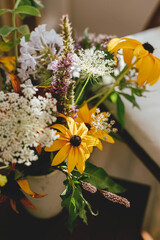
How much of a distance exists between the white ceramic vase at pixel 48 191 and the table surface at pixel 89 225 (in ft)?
0.12

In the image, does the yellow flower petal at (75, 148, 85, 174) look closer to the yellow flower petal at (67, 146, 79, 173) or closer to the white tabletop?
the yellow flower petal at (67, 146, 79, 173)

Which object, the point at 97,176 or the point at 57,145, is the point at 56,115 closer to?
the point at 57,145

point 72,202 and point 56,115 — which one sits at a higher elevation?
point 56,115

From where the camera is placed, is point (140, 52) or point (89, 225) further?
point (89, 225)

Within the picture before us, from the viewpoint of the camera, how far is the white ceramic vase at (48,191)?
0.53 meters

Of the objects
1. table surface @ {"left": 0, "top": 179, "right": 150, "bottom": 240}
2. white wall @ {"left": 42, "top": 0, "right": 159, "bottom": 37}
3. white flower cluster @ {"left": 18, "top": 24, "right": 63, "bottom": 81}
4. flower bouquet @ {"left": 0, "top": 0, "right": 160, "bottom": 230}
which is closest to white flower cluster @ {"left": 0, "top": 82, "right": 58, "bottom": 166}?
flower bouquet @ {"left": 0, "top": 0, "right": 160, "bottom": 230}

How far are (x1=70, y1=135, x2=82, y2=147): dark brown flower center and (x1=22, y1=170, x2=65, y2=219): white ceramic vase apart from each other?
15 cm

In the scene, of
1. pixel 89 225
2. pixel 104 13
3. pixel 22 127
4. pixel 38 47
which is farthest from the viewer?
pixel 104 13

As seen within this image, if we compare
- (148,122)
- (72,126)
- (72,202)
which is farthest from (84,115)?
(148,122)

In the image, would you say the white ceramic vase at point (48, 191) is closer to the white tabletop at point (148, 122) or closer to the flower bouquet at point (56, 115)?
the flower bouquet at point (56, 115)

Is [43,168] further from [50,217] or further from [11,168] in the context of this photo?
[50,217]

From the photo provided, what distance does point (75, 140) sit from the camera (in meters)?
0.41

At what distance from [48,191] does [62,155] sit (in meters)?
0.19

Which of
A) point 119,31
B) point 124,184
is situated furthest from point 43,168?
point 119,31
